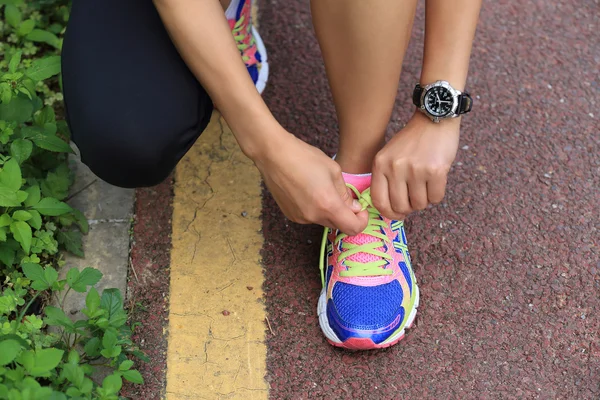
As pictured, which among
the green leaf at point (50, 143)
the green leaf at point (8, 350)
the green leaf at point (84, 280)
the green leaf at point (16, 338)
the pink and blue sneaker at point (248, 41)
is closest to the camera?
the green leaf at point (8, 350)

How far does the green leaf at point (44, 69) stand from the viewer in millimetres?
1811

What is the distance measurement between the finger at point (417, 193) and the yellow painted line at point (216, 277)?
51 centimetres

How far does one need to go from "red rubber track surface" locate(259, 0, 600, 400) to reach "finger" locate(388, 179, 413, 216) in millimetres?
344

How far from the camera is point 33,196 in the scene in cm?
177

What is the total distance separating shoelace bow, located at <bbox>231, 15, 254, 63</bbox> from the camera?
2098 millimetres

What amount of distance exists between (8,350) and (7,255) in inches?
15.8

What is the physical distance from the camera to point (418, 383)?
174 centimetres

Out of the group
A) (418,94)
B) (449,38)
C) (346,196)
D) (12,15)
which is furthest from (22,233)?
(449,38)

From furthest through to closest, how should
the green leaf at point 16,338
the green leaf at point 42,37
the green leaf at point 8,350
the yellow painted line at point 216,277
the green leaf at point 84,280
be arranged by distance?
1. the green leaf at point 42,37
2. the yellow painted line at point 216,277
3. the green leaf at point 84,280
4. the green leaf at point 16,338
5. the green leaf at point 8,350

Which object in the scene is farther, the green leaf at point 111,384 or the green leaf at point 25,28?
the green leaf at point 25,28

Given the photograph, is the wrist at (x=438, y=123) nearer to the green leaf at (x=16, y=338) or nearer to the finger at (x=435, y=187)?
the finger at (x=435, y=187)

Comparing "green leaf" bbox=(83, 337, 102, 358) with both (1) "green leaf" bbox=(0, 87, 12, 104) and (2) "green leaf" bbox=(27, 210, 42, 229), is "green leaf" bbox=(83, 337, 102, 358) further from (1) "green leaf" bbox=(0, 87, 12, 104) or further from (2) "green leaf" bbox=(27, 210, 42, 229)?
(1) "green leaf" bbox=(0, 87, 12, 104)

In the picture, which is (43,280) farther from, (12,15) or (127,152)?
(12,15)

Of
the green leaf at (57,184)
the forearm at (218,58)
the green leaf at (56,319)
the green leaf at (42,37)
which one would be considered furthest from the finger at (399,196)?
the green leaf at (42,37)
